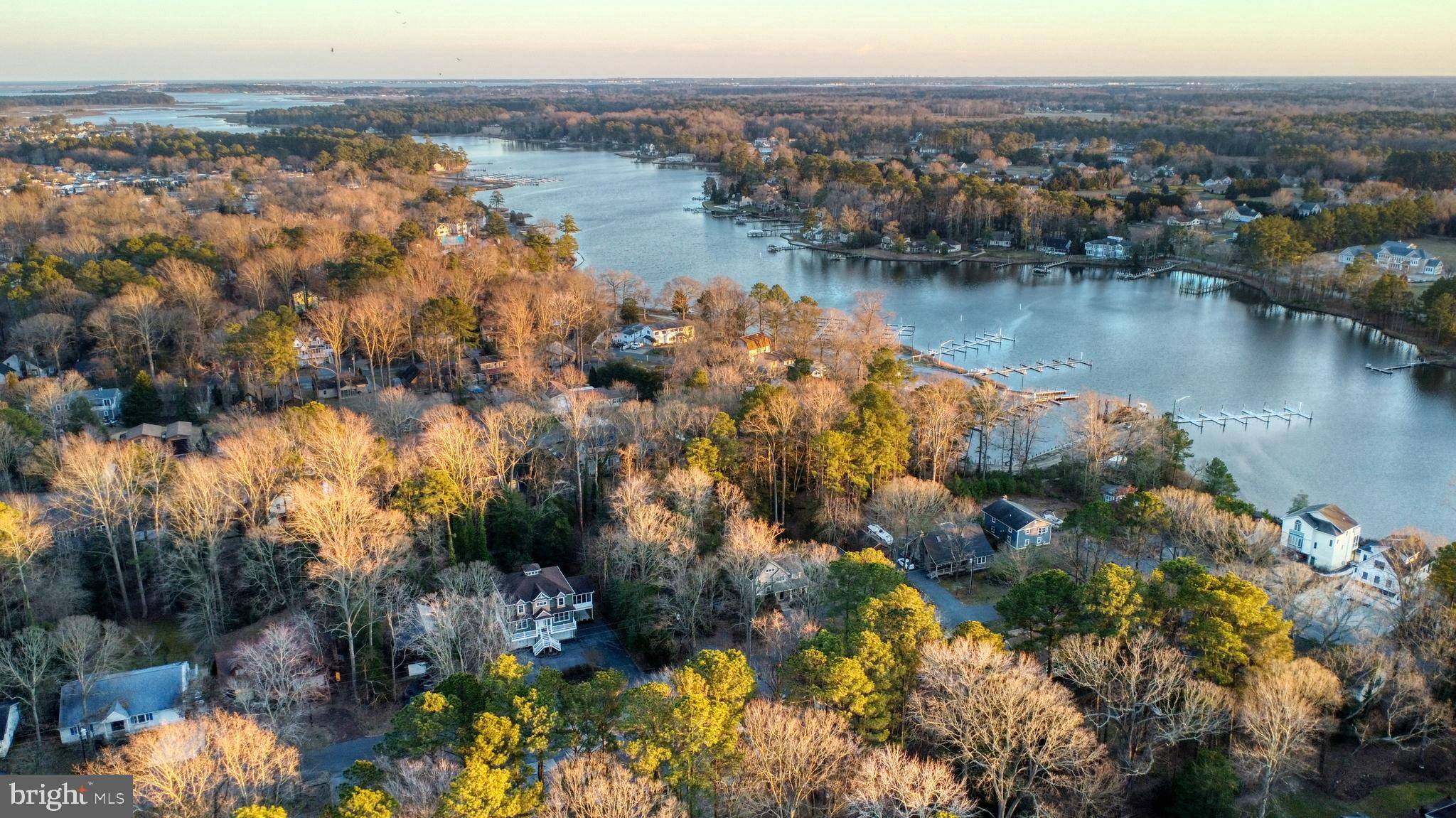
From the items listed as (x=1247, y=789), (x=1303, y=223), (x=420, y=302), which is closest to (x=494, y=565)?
(x=1247, y=789)

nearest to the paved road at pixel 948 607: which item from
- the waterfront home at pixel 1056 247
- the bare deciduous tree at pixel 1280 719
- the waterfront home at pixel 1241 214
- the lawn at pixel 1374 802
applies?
the bare deciduous tree at pixel 1280 719

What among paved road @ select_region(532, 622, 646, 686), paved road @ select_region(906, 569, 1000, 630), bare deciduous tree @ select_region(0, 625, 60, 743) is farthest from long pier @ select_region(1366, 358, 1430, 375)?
bare deciduous tree @ select_region(0, 625, 60, 743)

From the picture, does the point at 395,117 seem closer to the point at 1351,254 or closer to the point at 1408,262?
the point at 1351,254

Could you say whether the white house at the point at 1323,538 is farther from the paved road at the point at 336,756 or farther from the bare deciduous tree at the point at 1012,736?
the paved road at the point at 336,756

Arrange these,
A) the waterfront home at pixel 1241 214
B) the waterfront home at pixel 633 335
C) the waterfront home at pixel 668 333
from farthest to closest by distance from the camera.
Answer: the waterfront home at pixel 1241 214
the waterfront home at pixel 633 335
the waterfront home at pixel 668 333

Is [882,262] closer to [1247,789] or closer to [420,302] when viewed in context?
[420,302]

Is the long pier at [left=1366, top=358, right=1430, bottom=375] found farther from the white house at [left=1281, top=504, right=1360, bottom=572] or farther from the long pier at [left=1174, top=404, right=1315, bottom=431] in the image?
the white house at [left=1281, top=504, right=1360, bottom=572]

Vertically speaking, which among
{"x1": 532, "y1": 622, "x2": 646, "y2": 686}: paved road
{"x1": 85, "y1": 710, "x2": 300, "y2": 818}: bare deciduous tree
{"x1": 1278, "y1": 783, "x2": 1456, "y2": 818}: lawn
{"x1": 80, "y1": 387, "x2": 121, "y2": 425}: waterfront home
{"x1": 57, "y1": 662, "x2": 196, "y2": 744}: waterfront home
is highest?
{"x1": 85, "y1": 710, "x2": 300, "y2": 818}: bare deciduous tree
